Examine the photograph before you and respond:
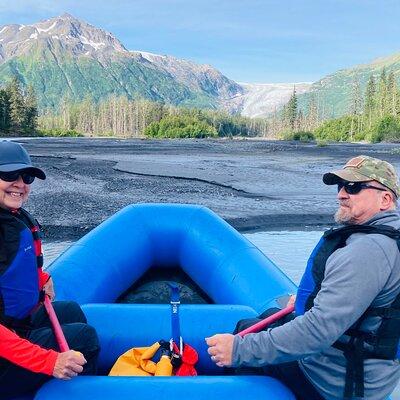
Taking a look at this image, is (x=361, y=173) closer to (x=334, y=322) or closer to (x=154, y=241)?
(x=334, y=322)

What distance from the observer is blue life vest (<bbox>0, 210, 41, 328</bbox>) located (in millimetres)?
2100

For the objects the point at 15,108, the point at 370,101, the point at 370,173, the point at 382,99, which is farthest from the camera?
the point at 370,101

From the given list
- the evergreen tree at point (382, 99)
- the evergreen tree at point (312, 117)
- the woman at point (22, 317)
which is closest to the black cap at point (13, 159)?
the woman at point (22, 317)

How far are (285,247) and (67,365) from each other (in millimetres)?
5147

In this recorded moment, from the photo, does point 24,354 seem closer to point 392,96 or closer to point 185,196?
point 185,196

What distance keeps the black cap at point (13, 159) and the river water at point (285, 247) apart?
12.0 ft

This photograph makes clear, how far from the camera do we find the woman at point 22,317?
78.8 inches

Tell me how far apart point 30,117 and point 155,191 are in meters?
53.2

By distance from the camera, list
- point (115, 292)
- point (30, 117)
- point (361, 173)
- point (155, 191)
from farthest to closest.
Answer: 1. point (30, 117)
2. point (155, 191)
3. point (115, 292)
4. point (361, 173)

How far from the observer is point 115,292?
4.10m

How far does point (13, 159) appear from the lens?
88.1 inches

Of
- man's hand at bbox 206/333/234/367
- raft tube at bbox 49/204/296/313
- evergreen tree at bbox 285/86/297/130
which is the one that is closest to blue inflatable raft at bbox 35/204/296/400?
raft tube at bbox 49/204/296/313

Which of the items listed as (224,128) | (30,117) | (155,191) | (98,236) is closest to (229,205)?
(155,191)

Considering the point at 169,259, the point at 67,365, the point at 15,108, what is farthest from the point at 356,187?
the point at 15,108
